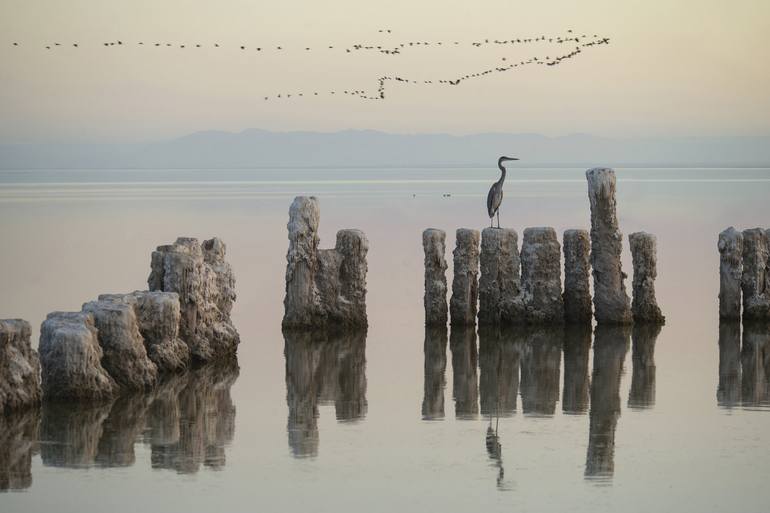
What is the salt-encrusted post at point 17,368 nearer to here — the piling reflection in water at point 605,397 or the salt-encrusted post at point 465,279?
the piling reflection in water at point 605,397

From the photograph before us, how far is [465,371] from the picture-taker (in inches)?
620

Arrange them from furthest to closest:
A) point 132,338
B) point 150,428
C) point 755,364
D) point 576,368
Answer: point 755,364
point 576,368
point 132,338
point 150,428

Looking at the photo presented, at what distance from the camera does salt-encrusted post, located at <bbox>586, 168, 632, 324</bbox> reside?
1820 centimetres

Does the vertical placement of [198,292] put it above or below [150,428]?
above

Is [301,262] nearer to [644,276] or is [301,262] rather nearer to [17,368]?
[644,276]

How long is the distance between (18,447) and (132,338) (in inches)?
83.5

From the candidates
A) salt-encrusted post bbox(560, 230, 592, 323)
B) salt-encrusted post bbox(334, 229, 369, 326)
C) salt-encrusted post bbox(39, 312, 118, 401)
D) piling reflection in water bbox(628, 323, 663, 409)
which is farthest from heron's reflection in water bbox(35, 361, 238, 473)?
salt-encrusted post bbox(560, 230, 592, 323)

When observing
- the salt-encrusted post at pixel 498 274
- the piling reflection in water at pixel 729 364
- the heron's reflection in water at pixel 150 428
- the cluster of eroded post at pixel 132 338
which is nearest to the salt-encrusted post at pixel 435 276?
the salt-encrusted post at pixel 498 274

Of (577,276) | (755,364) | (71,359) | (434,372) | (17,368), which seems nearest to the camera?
(17,368)

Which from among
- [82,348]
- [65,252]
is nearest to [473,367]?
[82,348]

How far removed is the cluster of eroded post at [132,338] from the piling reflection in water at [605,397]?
406cm

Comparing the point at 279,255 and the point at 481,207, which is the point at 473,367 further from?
the point at 481,207

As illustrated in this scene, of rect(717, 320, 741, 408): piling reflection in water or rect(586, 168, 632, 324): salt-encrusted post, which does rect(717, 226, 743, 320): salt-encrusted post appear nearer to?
rect(717, 320, 741, 408): piling reflection in water

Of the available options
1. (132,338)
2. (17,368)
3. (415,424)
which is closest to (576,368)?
(415,424)
